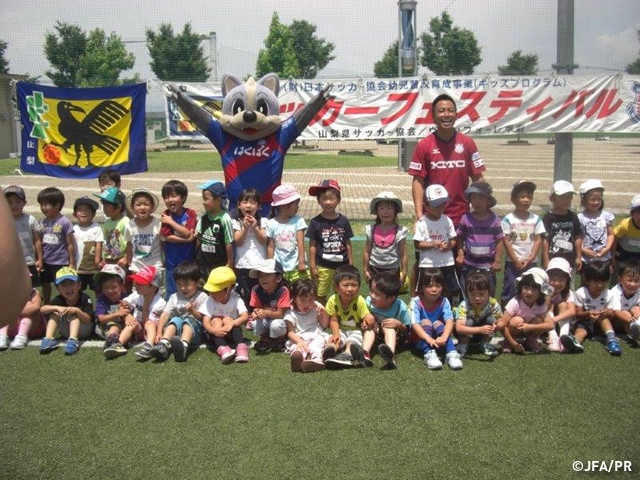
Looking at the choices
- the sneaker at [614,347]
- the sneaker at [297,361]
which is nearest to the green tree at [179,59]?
the sneaker at [297,361]

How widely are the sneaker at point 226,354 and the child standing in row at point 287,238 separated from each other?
2.82 feet

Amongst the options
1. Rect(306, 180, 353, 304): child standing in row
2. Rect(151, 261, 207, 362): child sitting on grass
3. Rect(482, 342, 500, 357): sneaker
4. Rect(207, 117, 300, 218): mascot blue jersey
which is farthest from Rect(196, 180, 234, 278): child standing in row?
Rect(482, 342, 500, 357): sneaker

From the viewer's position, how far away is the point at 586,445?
293cm

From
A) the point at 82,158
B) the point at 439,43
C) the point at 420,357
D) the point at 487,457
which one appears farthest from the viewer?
the point at 439,43

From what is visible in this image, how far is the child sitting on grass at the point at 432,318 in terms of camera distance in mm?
4156

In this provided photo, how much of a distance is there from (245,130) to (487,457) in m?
3.70

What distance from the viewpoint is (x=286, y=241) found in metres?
4.87

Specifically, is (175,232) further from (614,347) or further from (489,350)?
(614,347)

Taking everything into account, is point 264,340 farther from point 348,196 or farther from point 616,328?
point 348,196

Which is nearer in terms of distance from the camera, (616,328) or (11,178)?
(616,328)

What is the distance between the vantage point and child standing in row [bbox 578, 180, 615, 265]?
16.6 feet

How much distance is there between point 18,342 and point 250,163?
2456 mm

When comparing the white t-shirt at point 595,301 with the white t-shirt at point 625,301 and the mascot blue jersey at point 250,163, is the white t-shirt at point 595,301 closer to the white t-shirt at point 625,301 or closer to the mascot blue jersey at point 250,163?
the white t-shirt at point 625,301

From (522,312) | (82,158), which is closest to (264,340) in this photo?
(522,312)
